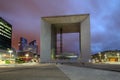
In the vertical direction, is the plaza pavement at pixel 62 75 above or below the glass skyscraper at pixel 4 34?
below

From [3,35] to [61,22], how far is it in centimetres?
8823

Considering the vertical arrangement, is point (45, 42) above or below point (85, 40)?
below

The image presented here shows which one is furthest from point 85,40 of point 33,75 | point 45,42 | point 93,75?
point 33,75

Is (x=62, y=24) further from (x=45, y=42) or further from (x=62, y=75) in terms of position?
(x=62, y=75)

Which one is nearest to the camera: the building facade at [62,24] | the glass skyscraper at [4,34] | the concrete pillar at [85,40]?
the concrete pillar at [85,40]

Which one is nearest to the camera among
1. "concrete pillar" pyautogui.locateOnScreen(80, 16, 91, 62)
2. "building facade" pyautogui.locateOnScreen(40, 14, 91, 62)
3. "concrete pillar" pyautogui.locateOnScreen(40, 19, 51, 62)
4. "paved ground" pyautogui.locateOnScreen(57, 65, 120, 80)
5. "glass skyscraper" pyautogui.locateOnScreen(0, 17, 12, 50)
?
"paved ground" pyautogui.locateOnScreen(57, 65, 120, 80)

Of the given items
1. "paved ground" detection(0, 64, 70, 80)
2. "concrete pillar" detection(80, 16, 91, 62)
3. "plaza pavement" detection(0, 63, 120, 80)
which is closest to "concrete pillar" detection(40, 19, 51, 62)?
"concrete pillar" detection(80, 16, 91, 62)

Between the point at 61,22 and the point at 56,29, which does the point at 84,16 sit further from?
the point at 56,29

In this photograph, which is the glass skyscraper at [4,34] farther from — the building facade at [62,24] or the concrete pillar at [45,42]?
the building facade at [62,24]

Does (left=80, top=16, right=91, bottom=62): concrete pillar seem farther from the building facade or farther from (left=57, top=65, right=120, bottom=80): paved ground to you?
(left=57, top=65, right=120, bottom=80): paved ground

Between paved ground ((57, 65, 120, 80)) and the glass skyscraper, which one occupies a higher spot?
the glass skyscraper

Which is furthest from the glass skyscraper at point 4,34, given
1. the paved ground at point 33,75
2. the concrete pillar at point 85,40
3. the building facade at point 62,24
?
the paved ground at point 33,75

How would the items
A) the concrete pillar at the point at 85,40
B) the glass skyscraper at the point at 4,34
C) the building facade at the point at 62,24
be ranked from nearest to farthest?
the concrete pillar at the point at 85,40 → the building facade at the point at 62,24 → the glass skyscraper at the point at 4,34

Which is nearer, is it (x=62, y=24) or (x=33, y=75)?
(x=33, y=75)
